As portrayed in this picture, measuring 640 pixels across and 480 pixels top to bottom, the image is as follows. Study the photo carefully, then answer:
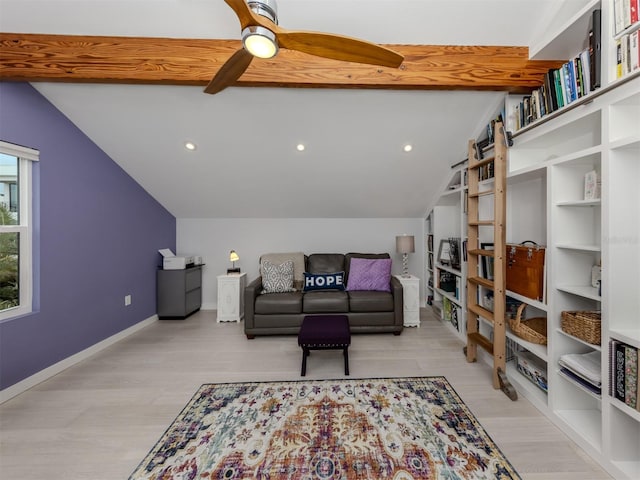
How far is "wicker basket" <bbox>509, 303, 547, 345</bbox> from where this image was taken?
194 cm

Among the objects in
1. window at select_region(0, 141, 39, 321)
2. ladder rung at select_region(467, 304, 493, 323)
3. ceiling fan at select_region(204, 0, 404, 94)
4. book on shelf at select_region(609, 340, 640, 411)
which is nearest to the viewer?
ceiling fan at select_region(204, 0, 404, 94)

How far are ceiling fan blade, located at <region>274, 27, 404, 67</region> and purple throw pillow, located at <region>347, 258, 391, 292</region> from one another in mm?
2525

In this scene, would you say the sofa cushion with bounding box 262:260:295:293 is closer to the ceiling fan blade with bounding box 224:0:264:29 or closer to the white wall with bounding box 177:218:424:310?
the white wall with bounding box 177:218:424:310

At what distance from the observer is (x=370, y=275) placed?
348cm

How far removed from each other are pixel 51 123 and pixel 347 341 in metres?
3.29

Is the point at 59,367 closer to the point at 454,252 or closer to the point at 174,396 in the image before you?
the point at 174,396

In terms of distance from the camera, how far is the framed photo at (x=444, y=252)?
11.2ft

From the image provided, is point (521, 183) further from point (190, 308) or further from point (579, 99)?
point (190, 308)

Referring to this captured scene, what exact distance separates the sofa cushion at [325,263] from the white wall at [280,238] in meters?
0.34

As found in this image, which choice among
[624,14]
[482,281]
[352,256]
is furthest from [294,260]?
[624,14]

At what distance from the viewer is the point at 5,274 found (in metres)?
2.11

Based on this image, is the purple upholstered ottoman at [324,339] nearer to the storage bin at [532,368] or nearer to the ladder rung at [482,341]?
the ladder rung at [482,341]

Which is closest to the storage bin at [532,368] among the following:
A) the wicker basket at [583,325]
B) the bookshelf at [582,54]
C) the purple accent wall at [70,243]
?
the wicker basket at [583,325]

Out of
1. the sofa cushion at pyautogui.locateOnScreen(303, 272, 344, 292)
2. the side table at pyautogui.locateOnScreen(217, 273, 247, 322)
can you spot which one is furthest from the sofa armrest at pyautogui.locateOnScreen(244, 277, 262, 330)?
the sofa cushion at pyautogui.locateOnScreen(303, 272, 344, 292)
